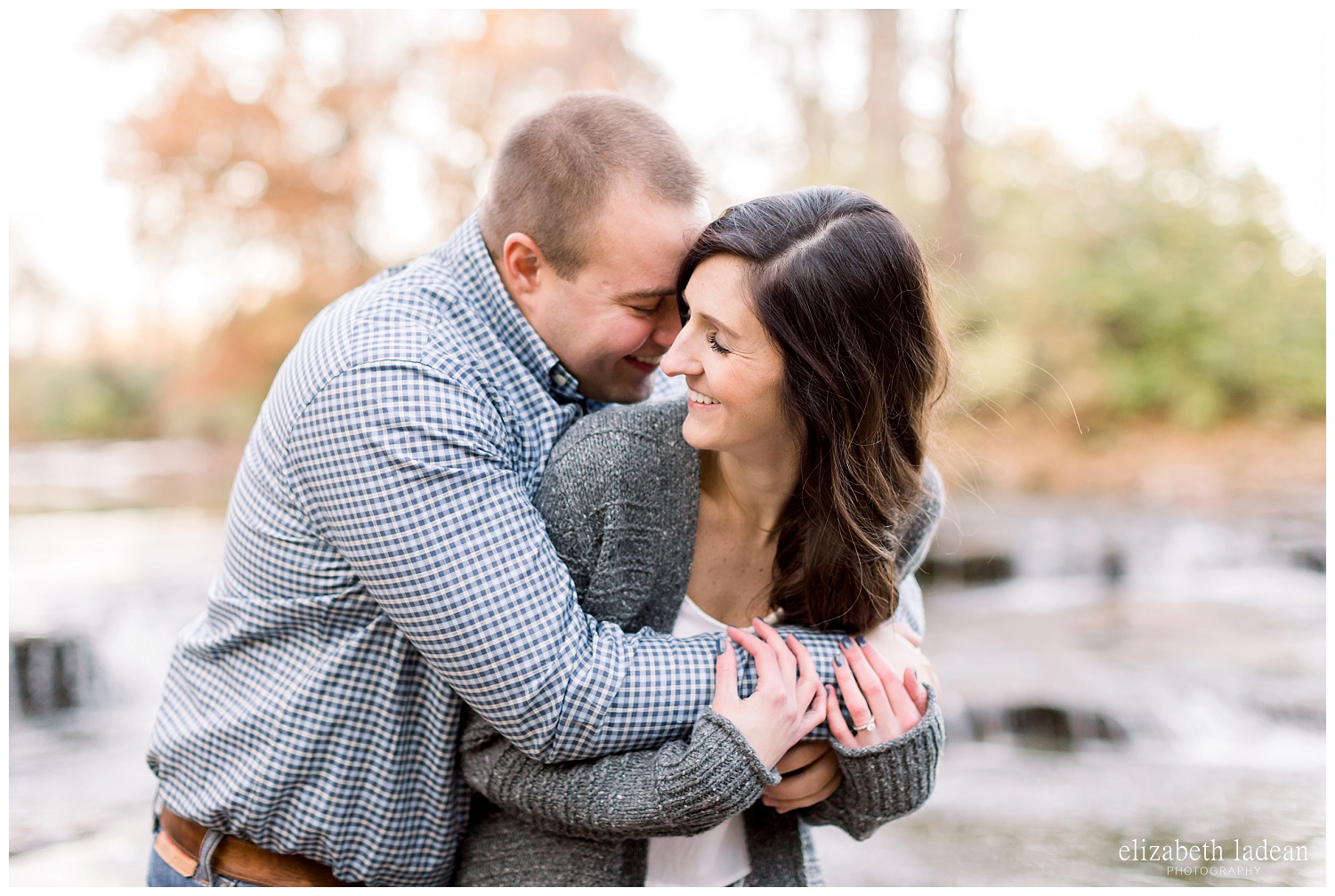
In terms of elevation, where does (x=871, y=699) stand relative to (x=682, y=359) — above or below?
below

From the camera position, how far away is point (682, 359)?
188cm

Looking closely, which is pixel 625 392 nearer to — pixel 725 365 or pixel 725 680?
pixel 725 365

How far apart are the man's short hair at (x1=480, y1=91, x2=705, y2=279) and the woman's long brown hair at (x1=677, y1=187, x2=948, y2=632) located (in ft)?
0.68

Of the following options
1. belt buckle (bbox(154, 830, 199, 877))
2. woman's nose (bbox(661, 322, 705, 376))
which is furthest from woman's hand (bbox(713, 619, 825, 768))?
belt buckle (bbox(154, 830, 199, 877))

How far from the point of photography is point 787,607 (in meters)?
2.04

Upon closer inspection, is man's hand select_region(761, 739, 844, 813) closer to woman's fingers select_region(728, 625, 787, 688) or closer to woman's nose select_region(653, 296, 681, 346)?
woman's fingers select_region(728, 625, 787, 688)

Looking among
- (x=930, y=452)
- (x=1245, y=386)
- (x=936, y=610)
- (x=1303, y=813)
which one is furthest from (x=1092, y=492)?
(x=930, y=452)

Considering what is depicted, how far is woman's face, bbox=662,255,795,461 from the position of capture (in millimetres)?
1838

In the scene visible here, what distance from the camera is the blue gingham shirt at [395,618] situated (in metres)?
1.62

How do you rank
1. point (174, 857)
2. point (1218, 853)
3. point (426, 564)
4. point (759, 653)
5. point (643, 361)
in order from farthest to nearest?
point (1218, 853) → point (643, 361) → point (174, 857) → point (759, 653) → point (426, 564)

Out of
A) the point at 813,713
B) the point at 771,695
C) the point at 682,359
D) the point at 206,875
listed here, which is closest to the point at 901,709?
the point at 813,713

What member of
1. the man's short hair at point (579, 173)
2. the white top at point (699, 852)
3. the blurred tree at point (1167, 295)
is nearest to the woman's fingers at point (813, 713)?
the white top at point (699, 852)

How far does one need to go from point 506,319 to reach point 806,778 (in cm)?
97

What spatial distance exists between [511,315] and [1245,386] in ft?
37.7
